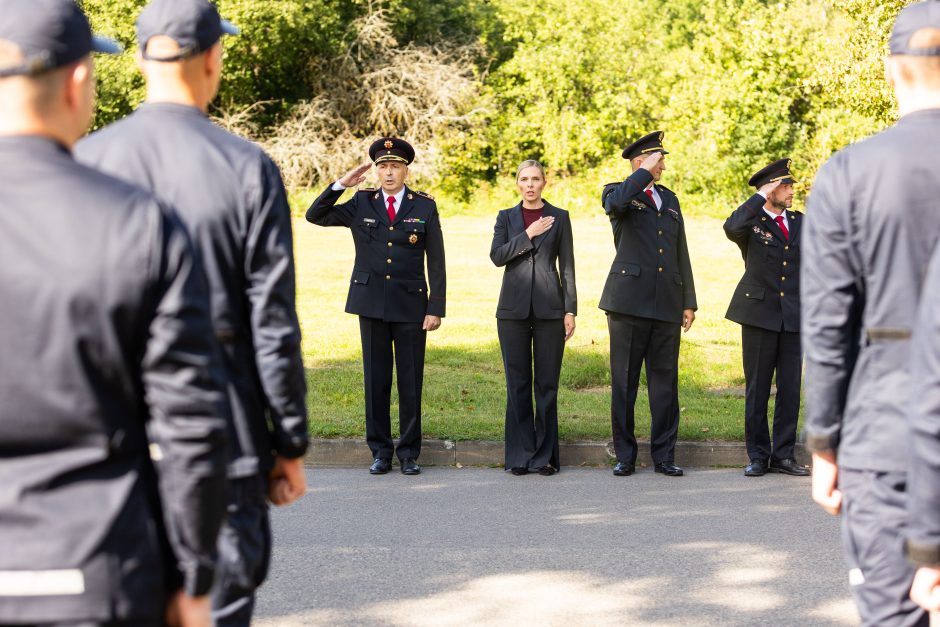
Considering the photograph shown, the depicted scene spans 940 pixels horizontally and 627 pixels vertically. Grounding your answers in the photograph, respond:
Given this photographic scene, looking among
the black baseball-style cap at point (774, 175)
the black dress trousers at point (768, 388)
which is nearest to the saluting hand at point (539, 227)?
the black baseball-style cap at point (774, 175)

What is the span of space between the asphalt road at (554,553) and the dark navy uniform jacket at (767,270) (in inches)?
51.9

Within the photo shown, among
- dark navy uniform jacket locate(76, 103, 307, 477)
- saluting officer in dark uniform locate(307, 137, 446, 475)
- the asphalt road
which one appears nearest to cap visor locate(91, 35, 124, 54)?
dark navy uniform jacket locate(76, 103, 307, 477)

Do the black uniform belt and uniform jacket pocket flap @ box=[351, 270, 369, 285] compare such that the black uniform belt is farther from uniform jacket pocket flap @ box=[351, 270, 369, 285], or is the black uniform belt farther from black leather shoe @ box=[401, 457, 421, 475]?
uniform jacket pocket flap @ box=[351, 270, 369, 285]

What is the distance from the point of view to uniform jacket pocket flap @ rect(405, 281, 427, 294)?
9.62 meters

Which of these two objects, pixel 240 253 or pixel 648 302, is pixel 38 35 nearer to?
pixel 240 253

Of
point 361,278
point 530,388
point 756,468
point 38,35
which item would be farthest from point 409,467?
point 38,35

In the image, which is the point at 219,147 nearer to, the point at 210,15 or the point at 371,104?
the point at 210,15

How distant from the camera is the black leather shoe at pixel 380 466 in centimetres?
937

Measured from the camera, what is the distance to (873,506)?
11.8 ft

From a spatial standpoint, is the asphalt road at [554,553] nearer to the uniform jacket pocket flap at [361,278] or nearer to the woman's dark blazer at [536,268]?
the woman's dark blazer at [536,268]

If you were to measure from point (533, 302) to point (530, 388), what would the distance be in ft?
2.19

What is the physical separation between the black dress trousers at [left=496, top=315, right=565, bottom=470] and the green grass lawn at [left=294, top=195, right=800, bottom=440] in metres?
0.58

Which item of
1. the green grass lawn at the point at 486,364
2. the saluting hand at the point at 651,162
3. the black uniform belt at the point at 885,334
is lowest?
the green grass lawn at the point at 486,364

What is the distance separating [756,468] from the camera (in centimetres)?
943
